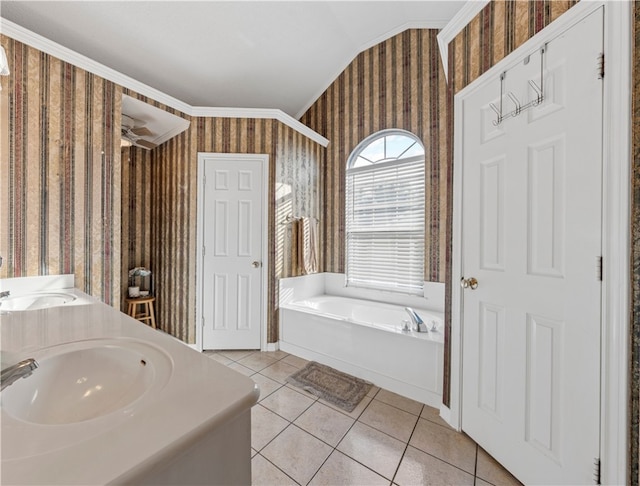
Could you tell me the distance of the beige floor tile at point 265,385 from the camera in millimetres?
2111

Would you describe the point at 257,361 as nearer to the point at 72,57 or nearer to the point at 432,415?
the point at 432,415

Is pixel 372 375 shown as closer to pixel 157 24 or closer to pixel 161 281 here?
pixel 161 281

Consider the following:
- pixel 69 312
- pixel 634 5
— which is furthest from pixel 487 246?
pixel 69 312

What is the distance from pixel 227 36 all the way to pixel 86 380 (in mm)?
2936

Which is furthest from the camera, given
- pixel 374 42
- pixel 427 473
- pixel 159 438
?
pixel 374 42

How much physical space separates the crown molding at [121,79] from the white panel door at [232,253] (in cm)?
49

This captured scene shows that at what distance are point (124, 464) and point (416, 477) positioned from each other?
1.55 meters

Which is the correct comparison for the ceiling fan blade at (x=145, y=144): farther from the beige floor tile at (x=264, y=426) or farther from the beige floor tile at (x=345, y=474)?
the beige floor tile at (x=345, y=474)

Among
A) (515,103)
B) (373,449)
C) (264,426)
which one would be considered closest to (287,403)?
(264,426)

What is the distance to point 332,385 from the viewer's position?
7.32 feet

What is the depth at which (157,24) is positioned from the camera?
7.41ft

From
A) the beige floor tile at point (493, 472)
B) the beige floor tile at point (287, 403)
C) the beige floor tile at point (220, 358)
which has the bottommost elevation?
the beige floor tile at point (493, 472)

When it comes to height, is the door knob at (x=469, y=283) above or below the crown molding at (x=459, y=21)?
below

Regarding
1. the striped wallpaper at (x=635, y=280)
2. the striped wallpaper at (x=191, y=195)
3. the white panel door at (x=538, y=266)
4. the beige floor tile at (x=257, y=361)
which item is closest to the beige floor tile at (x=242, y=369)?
the beige floor tile at (x=257, y=361)
